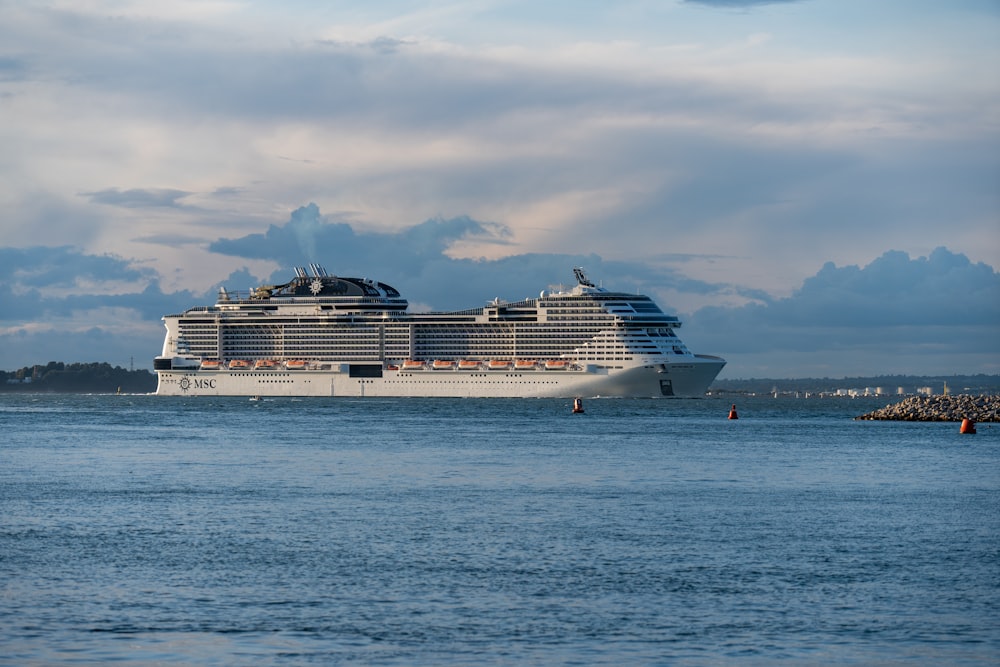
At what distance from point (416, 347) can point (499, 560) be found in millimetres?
108204

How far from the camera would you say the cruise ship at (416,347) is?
4616 inches

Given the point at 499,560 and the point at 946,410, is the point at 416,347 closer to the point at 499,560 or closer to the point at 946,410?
the point at 946,410

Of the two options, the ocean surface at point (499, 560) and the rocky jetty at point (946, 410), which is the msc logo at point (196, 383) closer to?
the rocky jetty at point (946, 410)

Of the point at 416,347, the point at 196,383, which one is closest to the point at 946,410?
the point at 416,347

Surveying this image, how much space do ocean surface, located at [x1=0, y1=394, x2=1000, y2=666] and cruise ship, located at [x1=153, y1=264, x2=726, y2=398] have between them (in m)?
71.7

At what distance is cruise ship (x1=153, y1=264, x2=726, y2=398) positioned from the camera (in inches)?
4616

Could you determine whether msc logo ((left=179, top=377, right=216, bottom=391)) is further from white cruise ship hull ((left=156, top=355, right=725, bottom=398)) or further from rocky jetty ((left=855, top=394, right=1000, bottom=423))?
rocky jetty ((left=855, top=394, right=1000, bottom=423))

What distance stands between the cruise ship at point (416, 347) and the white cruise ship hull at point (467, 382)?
101 millimetres

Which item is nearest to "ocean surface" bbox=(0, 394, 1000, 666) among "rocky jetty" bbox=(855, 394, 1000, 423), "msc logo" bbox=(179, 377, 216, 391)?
"rocky jetty" bbox=(855, 394, 1000, 423)

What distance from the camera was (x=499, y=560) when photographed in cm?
2148

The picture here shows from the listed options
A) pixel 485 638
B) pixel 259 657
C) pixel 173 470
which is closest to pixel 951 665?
pixel 485 638

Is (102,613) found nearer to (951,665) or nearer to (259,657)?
(259,657)

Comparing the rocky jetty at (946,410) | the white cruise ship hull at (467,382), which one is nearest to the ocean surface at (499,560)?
the rocky jetty at (946,410)

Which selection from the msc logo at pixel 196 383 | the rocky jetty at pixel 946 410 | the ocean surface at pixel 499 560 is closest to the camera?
the ocean surface at pixel 499 560
